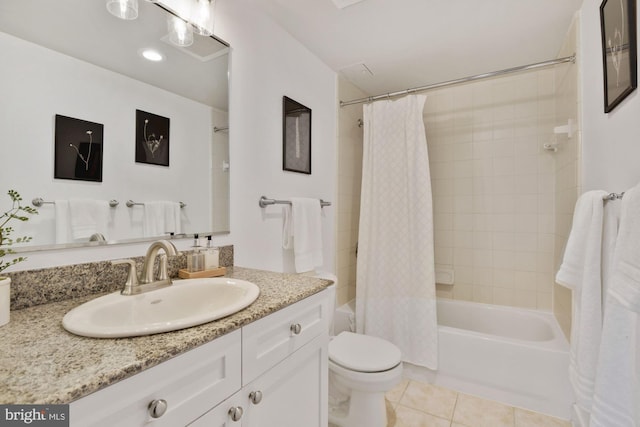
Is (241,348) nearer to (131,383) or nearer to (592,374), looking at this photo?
(131,383)

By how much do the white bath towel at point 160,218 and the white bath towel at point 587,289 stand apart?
1650 mm

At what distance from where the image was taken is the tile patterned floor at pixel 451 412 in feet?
5.49

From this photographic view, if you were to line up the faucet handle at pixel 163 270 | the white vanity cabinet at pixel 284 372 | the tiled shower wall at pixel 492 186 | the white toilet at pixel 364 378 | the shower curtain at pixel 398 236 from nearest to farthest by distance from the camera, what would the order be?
the white vanity cabinet at pixel 284 372 < the faucet handle at pixel 163 270 < the white toilet at pixel 364 378 < the shower curtain at pixel 398 236 < the tiled shower wall at pixel 492 186

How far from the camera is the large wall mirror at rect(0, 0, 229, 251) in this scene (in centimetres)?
89

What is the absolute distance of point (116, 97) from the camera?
1097 millimetres

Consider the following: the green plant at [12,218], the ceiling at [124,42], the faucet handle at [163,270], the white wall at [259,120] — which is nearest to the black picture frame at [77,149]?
the green plant at [12,218]

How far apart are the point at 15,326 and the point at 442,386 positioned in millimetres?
2208

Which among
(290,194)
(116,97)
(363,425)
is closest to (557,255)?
(363,425)

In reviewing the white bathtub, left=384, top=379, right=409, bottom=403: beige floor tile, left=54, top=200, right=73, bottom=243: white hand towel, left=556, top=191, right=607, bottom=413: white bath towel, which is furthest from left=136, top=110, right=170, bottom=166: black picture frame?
the white bathtub

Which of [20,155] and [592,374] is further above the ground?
[20,155]

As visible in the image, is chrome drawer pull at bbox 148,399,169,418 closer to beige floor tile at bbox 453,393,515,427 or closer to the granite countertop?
the granite countertop

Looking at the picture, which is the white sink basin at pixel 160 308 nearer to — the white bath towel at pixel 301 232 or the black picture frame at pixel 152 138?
the black picture frame at pixel 152 138

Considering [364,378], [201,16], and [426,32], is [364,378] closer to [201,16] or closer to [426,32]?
[201,16]

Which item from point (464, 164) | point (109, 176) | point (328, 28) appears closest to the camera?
point (109, 176)
